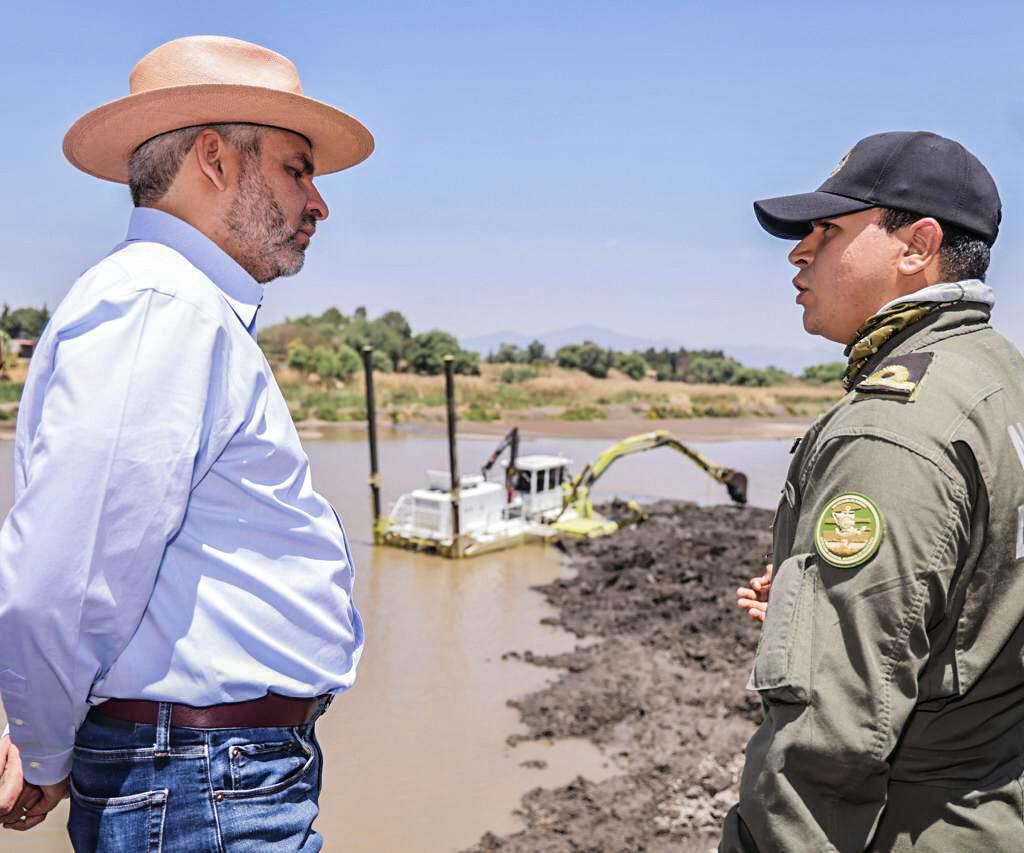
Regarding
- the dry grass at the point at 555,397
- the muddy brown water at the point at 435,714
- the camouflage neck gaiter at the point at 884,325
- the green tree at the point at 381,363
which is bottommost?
the muddy brown water at the point at 435,714

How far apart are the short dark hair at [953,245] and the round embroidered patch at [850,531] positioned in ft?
1.98

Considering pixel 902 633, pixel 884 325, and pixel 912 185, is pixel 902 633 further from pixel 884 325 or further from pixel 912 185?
pixel 912 185

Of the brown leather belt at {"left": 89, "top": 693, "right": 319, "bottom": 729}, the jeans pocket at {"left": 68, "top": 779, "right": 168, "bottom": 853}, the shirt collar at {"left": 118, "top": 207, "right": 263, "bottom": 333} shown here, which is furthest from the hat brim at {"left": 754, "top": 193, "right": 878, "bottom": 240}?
the jeans pocket at {"left": 68, "top": 779, "right": 168, "bottom": 853}

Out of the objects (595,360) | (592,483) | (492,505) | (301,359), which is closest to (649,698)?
(592,483)

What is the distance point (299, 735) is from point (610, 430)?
125ft

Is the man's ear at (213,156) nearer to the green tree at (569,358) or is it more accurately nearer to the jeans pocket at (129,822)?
the jeans pocket at (129,822)

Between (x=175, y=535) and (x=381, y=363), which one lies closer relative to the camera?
(x=175, y=535)

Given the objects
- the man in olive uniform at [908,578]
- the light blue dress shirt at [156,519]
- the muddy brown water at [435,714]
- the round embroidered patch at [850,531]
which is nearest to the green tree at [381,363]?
the muddy brown water at [435,714]

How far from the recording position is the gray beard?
6.35 feet

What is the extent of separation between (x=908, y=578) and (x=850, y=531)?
120 mm

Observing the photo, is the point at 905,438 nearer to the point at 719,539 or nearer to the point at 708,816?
the point at 708,816

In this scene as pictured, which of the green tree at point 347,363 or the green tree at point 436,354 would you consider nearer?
the green tree at point 347,363

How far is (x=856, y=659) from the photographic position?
1.51 m

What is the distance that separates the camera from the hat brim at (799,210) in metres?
1.87
